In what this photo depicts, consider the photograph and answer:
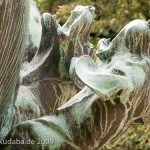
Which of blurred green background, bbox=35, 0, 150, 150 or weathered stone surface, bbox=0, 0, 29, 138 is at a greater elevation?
weathered stone surface, bbox=0, 0, 29, 138

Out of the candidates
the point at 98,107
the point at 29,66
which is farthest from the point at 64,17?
the point at 98,107

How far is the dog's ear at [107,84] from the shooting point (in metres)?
1.49

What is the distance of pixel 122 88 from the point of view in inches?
59.0

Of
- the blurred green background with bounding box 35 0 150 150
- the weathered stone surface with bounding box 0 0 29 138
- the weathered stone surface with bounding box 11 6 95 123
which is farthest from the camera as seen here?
the blurred green background with bounding box 35 0 150 150

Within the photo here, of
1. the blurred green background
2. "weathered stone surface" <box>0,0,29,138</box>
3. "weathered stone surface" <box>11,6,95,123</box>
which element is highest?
"weathered stone surface" <box>0,0,29,138</box>

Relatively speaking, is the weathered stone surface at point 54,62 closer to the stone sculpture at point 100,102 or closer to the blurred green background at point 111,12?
the stone sculpture at point 100,102

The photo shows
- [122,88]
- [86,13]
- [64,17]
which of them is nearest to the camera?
[122,88]

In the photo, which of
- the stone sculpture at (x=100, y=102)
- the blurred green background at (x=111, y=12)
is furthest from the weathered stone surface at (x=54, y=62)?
the blurred green background at (x=111, y=12)

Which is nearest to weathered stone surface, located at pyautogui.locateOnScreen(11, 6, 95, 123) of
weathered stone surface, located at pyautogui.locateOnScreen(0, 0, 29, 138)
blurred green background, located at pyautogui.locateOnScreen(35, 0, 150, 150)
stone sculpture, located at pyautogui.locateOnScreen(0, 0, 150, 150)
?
stone sculpture, located at pyautogui.locateOnScreen(0, 0, 150, 150)

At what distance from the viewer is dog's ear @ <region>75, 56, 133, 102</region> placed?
1490 mm

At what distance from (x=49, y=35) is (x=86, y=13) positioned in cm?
13

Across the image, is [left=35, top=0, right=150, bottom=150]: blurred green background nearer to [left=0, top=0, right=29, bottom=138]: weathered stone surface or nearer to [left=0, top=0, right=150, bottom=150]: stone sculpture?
[left=0, top=0, right=150, bottom=150]: stone sculpture

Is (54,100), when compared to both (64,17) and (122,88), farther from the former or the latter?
(64,17)

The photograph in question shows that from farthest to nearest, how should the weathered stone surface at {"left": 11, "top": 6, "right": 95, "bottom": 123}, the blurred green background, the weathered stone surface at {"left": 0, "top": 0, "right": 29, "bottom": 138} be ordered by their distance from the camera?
the blurred green background, the weathered stone surface at {"left": 11, "top": 6, "right": 95, "bottom": 123}, the weathered stone surface at {"left": 0, "top": 0, "right": 29, "bottom": 138}
